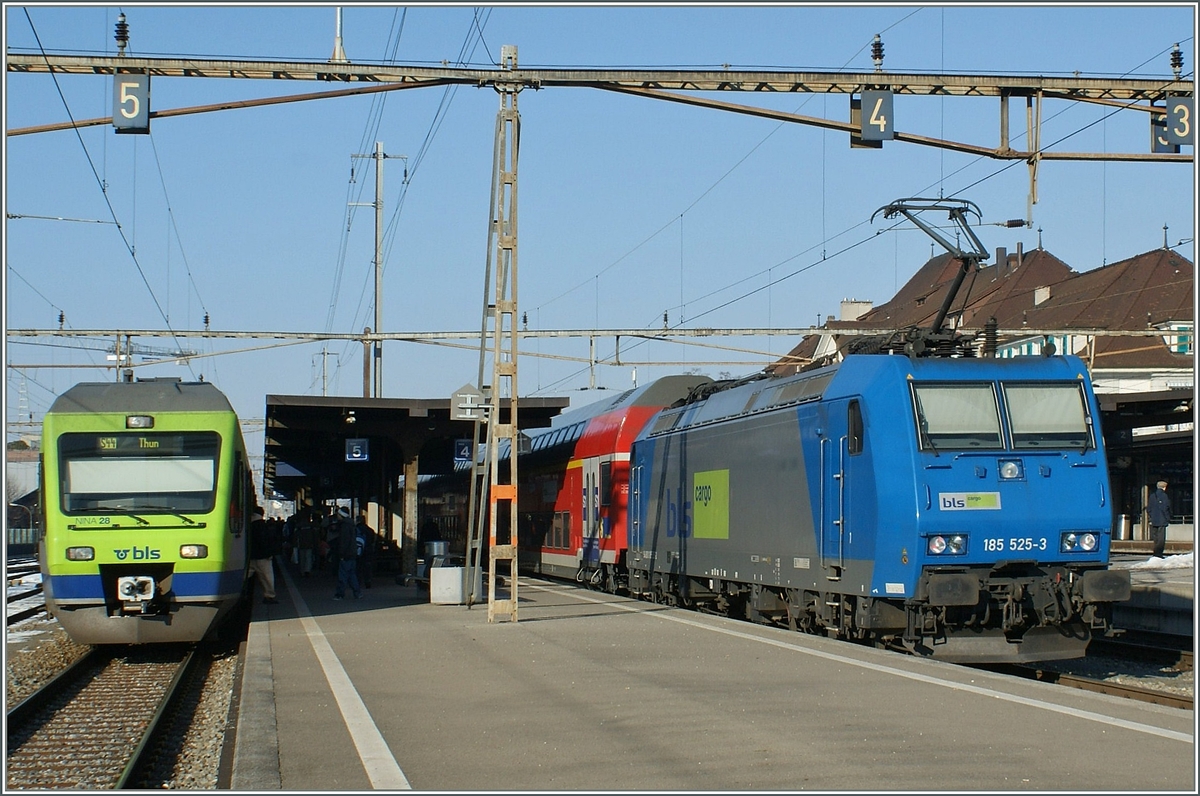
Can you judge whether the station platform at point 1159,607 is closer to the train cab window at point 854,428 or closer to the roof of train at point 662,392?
the train cab window at point 854,428

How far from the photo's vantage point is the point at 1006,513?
501 inches

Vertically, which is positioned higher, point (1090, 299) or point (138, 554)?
point (1090, 299)

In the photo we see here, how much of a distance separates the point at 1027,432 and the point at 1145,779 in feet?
22.0

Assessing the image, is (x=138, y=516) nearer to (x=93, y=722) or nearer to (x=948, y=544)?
(x=93, y=722)

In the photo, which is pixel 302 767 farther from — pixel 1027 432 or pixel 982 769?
pixel 1027 432

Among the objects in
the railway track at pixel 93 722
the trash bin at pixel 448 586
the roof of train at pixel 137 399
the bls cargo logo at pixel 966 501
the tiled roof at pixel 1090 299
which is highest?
the tiled roof at pixel 1090 299

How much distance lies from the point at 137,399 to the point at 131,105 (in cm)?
361

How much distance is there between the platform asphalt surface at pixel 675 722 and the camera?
7.07 meters

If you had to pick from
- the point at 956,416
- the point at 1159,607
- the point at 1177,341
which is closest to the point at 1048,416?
the point at 956,416

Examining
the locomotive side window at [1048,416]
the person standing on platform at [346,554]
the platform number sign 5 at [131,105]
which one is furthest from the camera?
the person standing on platform at [346,554]

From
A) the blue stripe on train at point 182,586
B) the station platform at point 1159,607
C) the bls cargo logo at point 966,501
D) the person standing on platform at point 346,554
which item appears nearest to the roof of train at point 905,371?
the bls cargo logo at point 966,501

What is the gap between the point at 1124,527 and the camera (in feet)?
128

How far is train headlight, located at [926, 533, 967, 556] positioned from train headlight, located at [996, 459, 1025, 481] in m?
0.76

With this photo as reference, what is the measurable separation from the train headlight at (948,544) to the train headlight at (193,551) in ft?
27.0
